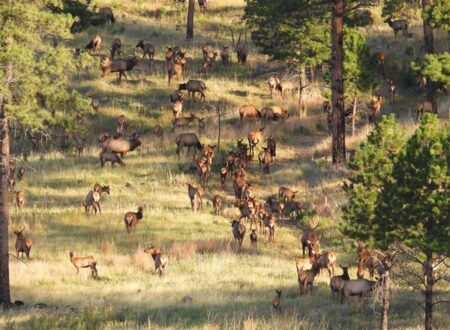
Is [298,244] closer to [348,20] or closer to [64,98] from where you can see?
[64,98]

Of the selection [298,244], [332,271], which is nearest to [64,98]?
[332,271]

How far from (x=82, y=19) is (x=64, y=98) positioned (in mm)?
31641

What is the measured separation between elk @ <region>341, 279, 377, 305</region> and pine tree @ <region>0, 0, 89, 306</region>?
24.9 ft

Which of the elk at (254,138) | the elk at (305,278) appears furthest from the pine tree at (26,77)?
the elk at (254,138)

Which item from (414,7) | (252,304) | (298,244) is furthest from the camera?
(414,7)

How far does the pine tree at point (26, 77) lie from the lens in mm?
17562

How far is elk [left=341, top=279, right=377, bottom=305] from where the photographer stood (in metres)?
18.4

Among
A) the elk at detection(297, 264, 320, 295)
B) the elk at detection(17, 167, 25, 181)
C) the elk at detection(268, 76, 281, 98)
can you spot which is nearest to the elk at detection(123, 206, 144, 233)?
the elk at detection(297, 264, 320, 295)

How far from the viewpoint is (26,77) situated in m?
17.9

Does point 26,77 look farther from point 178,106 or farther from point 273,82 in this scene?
point 273,82

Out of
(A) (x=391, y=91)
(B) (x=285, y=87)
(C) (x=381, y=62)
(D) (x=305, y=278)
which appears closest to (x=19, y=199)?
(D) (x=305, y=278)

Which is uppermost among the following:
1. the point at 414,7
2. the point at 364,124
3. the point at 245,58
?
the point at 414,7

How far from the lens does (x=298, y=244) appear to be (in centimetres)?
2672

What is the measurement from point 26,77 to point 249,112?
78.0 feet
